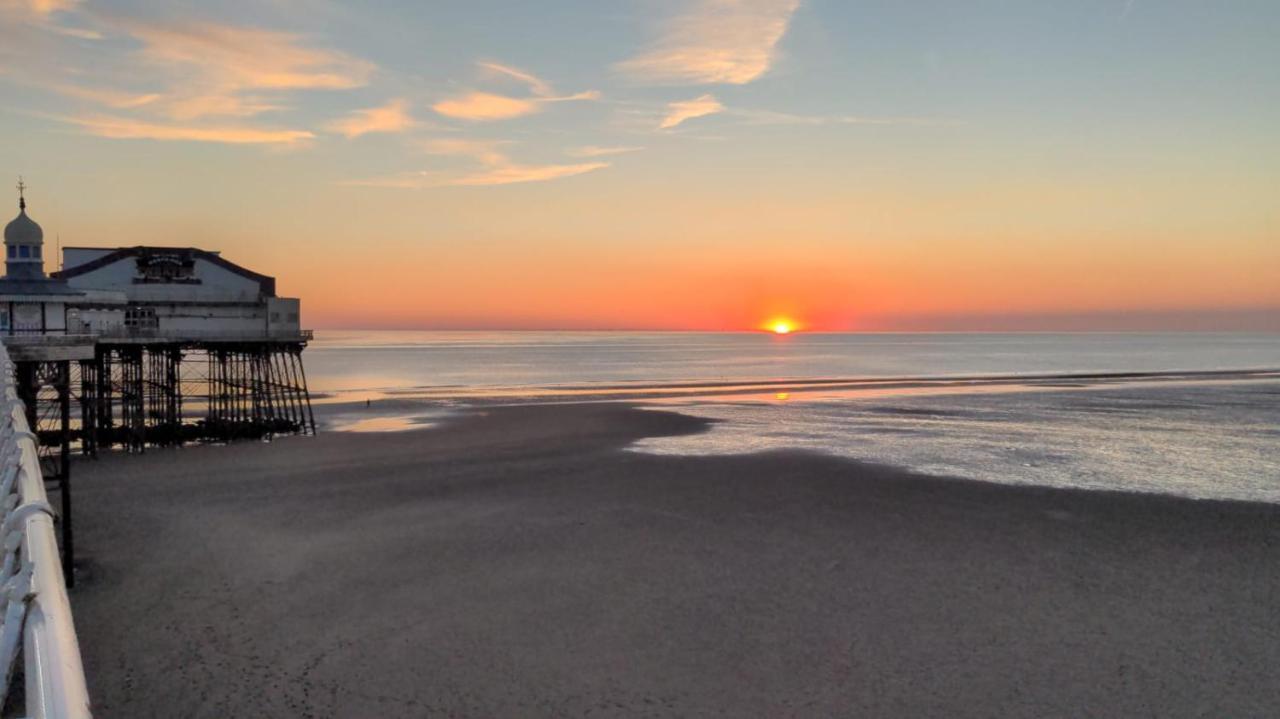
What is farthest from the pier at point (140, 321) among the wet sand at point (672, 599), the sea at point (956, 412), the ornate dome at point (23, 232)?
the wet sand at point (672, 599)

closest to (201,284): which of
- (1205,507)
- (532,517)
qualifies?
(532,517)

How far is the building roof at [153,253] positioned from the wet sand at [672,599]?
67.6ft

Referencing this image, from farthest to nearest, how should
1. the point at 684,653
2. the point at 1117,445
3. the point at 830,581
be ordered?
1. the point at 1117,445
2. the point at 830,581
3. the point at 684,653

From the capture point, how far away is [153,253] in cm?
4528

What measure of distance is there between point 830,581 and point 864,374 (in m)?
85.4

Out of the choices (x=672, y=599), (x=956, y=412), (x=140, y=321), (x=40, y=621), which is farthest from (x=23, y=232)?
(x=956, y=412)

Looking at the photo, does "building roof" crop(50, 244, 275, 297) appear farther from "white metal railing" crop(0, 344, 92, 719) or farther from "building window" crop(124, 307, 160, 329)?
"white metal railing" crop(0, 344, 92, 719)

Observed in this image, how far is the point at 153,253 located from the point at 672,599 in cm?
4054

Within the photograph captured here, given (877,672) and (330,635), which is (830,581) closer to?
(877,672)

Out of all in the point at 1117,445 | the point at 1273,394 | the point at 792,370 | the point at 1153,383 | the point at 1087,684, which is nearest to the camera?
the point at 1087,684

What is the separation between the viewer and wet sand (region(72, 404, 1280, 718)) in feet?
43.6

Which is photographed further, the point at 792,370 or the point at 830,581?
the point at 792,370


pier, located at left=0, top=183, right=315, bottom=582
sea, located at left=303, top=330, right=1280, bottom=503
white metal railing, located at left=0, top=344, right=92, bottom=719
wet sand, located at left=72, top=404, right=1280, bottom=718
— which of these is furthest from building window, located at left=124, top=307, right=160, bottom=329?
white metal railing, located at left=0, top=344, right=92, bottom=719

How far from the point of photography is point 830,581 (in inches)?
716
